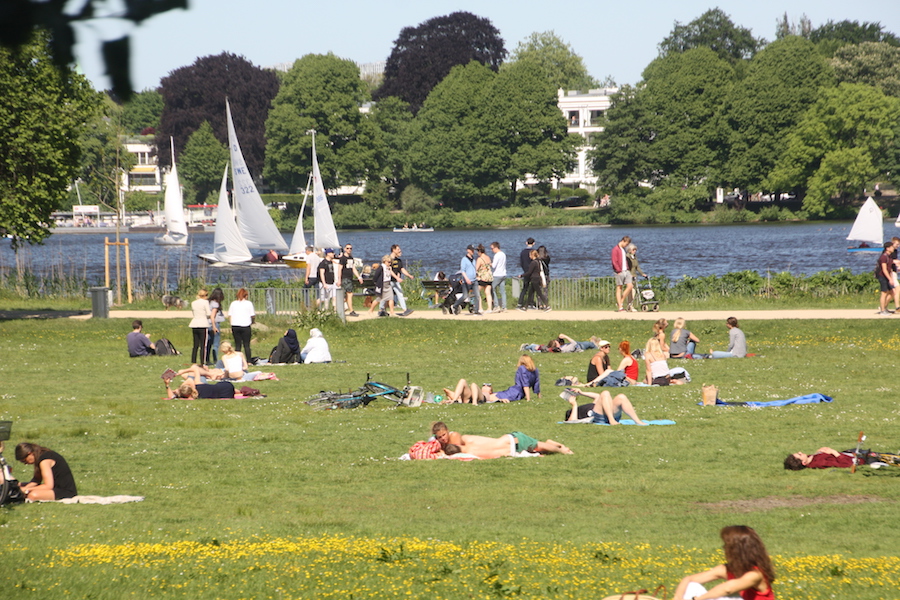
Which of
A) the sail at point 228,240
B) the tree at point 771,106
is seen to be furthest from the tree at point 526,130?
the sail at point 228,240

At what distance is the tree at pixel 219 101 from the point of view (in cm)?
10462

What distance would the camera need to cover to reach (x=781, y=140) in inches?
3738

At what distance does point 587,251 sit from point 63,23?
67.0 meters

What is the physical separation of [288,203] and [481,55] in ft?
103

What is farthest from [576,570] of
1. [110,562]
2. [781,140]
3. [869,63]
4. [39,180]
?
[869,63]

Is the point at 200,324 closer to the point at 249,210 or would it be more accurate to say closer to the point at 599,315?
the point at 599,315

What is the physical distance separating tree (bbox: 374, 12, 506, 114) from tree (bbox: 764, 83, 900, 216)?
4134 cm

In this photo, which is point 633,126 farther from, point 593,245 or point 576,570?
point 576,570

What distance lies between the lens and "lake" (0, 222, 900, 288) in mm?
53031

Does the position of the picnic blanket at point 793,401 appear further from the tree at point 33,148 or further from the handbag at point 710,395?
the tree at point 33,148

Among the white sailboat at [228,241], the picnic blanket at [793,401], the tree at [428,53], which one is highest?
the tree at [428,53]

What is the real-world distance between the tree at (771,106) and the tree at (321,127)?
36625 mm

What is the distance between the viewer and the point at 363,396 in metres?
16.9

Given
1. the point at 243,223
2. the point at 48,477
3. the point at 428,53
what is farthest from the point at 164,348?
the point at 428,53
